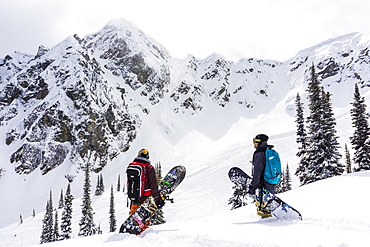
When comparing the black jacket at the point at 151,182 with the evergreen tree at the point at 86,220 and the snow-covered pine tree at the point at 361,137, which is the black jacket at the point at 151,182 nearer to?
the snow-covered pine tree at the point at 361,137

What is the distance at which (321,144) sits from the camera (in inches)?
821

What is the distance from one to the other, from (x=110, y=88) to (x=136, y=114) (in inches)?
798

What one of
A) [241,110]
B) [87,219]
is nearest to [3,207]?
[87,219]

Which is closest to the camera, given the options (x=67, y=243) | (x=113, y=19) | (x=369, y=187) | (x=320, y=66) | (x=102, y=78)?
(x=67, y=243)

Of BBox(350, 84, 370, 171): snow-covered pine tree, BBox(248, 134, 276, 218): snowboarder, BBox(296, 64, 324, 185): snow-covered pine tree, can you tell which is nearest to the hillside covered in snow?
BBox(296, 64, 324, 185): snow-covered pine tree

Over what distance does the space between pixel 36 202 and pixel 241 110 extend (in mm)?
129034

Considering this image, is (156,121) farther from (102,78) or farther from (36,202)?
(36,202)

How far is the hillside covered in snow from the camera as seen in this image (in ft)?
269

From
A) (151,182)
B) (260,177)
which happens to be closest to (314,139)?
(260,177)

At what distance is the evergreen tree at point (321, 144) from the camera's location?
2039 cm

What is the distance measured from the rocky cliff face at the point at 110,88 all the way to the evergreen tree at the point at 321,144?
Answer: 10851 centimetres

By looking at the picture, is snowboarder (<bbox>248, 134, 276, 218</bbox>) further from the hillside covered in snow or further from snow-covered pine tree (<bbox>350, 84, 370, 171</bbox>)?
the hillside covered in snow

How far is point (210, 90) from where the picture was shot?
186 metres

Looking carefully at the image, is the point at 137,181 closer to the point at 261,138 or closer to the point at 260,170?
the point at 260,170
